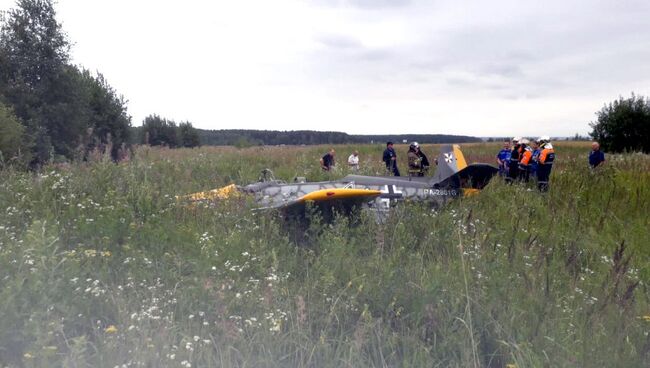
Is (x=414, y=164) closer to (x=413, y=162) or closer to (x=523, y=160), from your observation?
(x=413, y=162)

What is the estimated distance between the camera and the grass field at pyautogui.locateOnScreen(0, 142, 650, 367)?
2348mm

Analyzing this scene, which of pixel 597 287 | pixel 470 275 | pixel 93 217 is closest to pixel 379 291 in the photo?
pixel 470 275

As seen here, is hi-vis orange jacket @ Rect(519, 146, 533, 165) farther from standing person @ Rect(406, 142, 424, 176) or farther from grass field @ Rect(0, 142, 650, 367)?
grass field @ Rect(0, 142, 650, 367)

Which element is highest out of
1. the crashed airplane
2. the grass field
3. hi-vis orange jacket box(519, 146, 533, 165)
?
hi-vis orange jacket box(519, 146, 533, 165)

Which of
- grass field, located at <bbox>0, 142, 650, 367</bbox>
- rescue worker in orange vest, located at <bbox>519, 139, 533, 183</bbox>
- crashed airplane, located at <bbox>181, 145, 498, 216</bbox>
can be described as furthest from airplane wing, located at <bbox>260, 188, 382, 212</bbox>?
rescue worker in orange vest, located at <bbox>519, 139, 533, 183</bbox>

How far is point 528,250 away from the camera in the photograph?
3867mm

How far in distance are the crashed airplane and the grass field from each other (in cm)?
42

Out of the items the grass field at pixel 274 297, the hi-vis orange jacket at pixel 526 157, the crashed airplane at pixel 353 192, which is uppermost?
the hi-vis orange jacket at pixel 526 157

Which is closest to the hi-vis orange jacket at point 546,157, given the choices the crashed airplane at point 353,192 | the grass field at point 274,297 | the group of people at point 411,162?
the crashed airplane at point 353,192

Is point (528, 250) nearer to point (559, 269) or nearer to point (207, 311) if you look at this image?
point (559, 269)

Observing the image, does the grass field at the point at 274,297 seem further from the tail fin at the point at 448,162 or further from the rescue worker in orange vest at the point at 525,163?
the rescue worker in orange vest at the point at 525,163

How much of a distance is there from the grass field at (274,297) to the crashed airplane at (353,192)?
0.42 meters

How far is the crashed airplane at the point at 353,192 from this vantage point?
15.5 feet

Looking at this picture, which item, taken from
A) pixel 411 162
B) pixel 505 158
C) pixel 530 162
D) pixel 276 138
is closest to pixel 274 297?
pixel 530 162
